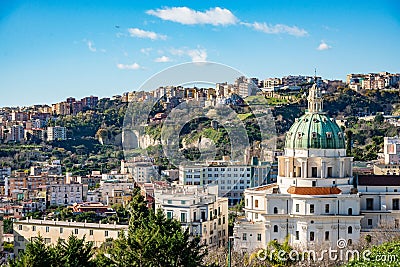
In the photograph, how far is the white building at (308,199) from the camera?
2656 cm

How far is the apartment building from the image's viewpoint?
102 feet

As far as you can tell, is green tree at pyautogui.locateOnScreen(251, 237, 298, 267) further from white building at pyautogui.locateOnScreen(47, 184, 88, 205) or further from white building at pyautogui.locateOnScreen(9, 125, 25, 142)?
white building at pyautogui.locateOnScreen(9, 125, 25, 142)

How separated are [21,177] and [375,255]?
137ft

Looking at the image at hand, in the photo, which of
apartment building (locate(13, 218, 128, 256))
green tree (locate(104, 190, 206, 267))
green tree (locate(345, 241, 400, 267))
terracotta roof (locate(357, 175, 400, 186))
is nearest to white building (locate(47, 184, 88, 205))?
apartment building (locate(13, 218, 128, 256))

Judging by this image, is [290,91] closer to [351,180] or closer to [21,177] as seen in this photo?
[21,177]

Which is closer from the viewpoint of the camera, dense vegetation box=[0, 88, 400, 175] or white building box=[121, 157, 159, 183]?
white building box=[121, 157, 159, 183]

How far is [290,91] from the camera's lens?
78625 millimetres

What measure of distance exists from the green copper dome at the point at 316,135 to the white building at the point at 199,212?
12.1 feet

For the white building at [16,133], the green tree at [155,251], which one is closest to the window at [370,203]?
the green tree at [155,251]

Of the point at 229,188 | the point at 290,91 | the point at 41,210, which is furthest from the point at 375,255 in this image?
the point at 290,91

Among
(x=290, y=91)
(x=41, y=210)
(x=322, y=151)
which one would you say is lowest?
(x=41, y=210)

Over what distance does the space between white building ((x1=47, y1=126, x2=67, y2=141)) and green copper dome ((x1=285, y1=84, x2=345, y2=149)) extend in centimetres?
4944

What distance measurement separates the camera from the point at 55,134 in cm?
7562

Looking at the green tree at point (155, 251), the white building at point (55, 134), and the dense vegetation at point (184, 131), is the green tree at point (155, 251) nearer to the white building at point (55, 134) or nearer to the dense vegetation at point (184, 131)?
the dense vegetation at point (184, 131)
